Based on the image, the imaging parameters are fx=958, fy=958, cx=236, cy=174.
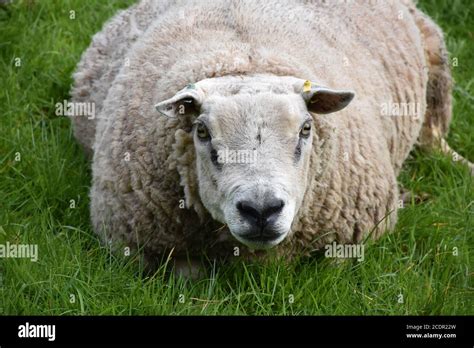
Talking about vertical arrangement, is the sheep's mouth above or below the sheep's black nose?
below

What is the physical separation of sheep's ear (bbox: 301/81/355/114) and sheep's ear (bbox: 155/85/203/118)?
53 cm

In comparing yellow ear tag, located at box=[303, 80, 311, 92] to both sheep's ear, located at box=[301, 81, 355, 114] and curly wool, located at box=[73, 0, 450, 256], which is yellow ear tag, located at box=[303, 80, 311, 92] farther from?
curly wool, located at box=[73, 0, 450, 256]

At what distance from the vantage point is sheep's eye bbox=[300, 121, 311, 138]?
15.2ft

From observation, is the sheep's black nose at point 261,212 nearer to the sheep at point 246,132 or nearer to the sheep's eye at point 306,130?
the sheep at point 246,132

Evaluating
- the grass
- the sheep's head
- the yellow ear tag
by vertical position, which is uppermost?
the yellow ear tag

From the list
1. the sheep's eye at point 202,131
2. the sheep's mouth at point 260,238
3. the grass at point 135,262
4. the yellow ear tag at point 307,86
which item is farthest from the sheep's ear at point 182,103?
the grass at point 135,262

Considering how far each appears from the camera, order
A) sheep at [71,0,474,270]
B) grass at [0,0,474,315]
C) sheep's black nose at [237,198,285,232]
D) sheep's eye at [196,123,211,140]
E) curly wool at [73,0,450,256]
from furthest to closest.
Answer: curly wool at [73,0,450,256], grass at [0,0,474,315], sheep's eye at [196,123,211,140], sheep at [71,0,474,270], sheep's black nose at [237,198,285,232]

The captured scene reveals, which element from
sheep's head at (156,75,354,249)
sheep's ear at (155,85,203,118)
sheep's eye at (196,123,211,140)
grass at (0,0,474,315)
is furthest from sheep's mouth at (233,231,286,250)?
sheep's ear at (155,85,203,118)

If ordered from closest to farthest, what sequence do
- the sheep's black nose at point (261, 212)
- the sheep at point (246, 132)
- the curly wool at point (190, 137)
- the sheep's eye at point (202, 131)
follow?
the sheep's black nose at point (261, 212), the sheep at point (246, 132), the sheep's eye at point (202, 131), the curly wool at point (190, 137)

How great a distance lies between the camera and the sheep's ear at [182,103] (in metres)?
4.54

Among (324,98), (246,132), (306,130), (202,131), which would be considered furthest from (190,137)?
(324,98)

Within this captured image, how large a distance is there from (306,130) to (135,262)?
45.7 inches

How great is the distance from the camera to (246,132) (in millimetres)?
4449
